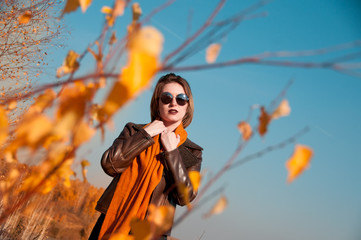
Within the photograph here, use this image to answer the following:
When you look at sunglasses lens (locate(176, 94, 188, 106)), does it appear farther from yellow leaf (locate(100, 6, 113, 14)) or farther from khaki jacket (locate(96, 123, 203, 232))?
yellow leaf (locate(100, 6, 113, 14))

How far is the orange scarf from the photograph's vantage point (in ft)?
5.20

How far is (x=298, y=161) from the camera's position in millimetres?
465

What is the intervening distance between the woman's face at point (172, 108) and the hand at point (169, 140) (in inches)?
3.1

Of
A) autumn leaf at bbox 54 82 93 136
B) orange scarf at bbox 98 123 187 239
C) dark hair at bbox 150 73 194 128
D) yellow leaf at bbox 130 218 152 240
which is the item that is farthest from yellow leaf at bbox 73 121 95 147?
dark hair at bbox 150 73 194 128

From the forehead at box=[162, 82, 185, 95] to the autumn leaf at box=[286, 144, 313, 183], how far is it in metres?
1.37

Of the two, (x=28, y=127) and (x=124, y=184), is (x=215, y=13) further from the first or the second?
(x=124, y=184)

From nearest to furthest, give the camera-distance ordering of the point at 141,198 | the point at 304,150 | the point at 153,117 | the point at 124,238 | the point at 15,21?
the point at 304,150 → the point at 124,238 → the point at 141,198 → the point at 153,117 → the point at 15,21

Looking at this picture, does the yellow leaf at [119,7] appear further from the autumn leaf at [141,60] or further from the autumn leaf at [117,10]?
the autumn leaf at [141,60]

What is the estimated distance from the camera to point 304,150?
0.47 meters

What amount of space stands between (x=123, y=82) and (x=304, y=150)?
0.97ft

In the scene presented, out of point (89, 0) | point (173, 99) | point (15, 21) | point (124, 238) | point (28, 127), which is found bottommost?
point (124, 238)

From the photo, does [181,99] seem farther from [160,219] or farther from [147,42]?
[147,42]

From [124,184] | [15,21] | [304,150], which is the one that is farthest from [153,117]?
[15,21]

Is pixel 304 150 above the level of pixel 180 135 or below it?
below
